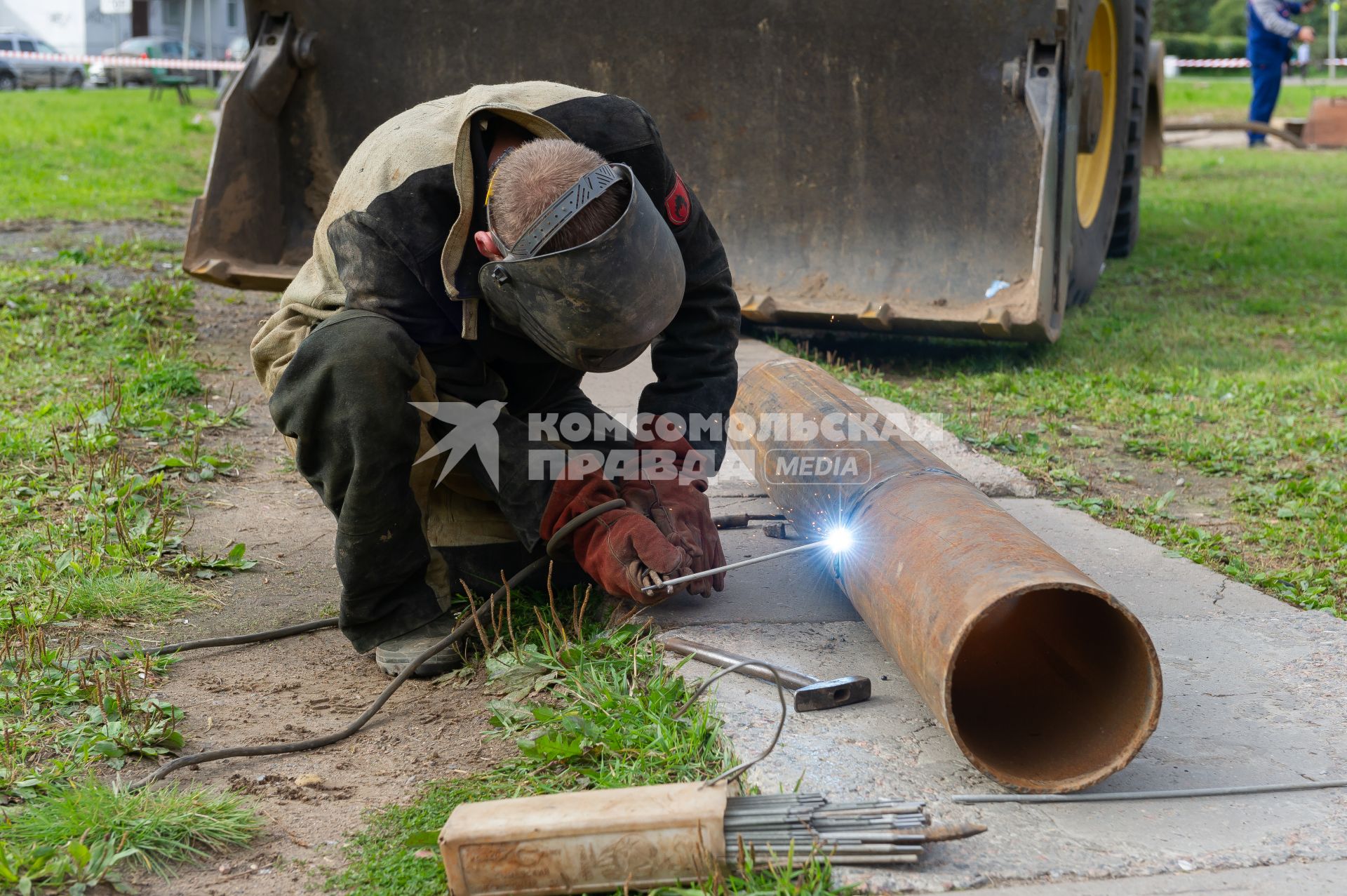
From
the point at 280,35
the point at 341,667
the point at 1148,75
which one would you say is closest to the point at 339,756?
the point at 341,667

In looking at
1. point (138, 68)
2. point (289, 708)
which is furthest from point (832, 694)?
point (138, 68)

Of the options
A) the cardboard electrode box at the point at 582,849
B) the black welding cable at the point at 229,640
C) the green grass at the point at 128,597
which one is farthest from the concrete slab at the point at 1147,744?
the green grass at the point at 128,597

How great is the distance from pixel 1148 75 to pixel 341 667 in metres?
6.60

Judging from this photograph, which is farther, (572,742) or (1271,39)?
(1271,39)

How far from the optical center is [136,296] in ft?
18.4

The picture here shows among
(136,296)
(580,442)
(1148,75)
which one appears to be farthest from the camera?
(1148,75)

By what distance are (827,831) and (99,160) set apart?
11.1 metres

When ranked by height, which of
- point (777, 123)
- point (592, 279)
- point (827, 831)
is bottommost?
point (827, 831)

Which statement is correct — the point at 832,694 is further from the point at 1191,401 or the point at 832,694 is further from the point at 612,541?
the point at 1191,401

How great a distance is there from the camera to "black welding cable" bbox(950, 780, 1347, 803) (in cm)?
188

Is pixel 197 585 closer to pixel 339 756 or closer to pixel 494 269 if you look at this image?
pixel 339 756

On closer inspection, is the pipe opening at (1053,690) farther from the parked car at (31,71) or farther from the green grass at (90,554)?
the parked car at (31,71)

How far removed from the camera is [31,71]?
26.7 meters

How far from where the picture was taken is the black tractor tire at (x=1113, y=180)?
19.2ft
